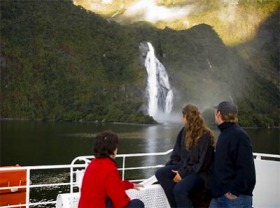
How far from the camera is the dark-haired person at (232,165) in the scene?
2594 millimetres

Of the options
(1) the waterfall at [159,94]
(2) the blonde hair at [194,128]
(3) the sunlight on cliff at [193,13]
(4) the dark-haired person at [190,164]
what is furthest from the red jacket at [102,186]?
(3) the sunlight on cliff at [193,13]

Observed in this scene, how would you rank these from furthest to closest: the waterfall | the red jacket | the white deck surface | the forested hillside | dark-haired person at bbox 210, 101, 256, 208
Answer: the forested hillside, the waterfall, the white deck surface, dark-haired person at bbox 210, 101, 256, 208, the red jacket

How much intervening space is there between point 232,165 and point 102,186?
84cm

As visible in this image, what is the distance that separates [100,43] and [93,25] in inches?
218

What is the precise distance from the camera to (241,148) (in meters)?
2.61

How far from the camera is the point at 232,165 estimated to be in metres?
2.65

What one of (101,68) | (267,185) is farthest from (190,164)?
(101,68)

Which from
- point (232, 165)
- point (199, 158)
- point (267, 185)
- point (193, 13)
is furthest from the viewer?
point (193, 13)

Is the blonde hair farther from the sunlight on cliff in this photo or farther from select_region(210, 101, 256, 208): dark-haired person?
the sunlight on cliff

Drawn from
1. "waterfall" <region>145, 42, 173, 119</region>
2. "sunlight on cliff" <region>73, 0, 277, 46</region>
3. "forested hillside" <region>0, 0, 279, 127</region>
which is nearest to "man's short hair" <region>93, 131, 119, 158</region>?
"waterfall" <region>145, 42, 173, 119</region>

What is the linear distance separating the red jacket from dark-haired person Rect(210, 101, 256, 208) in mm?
652

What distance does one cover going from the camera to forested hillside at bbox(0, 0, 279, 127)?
80.3 meters

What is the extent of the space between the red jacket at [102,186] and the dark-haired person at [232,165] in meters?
0.65

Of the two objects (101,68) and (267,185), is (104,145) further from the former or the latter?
(101,68)
